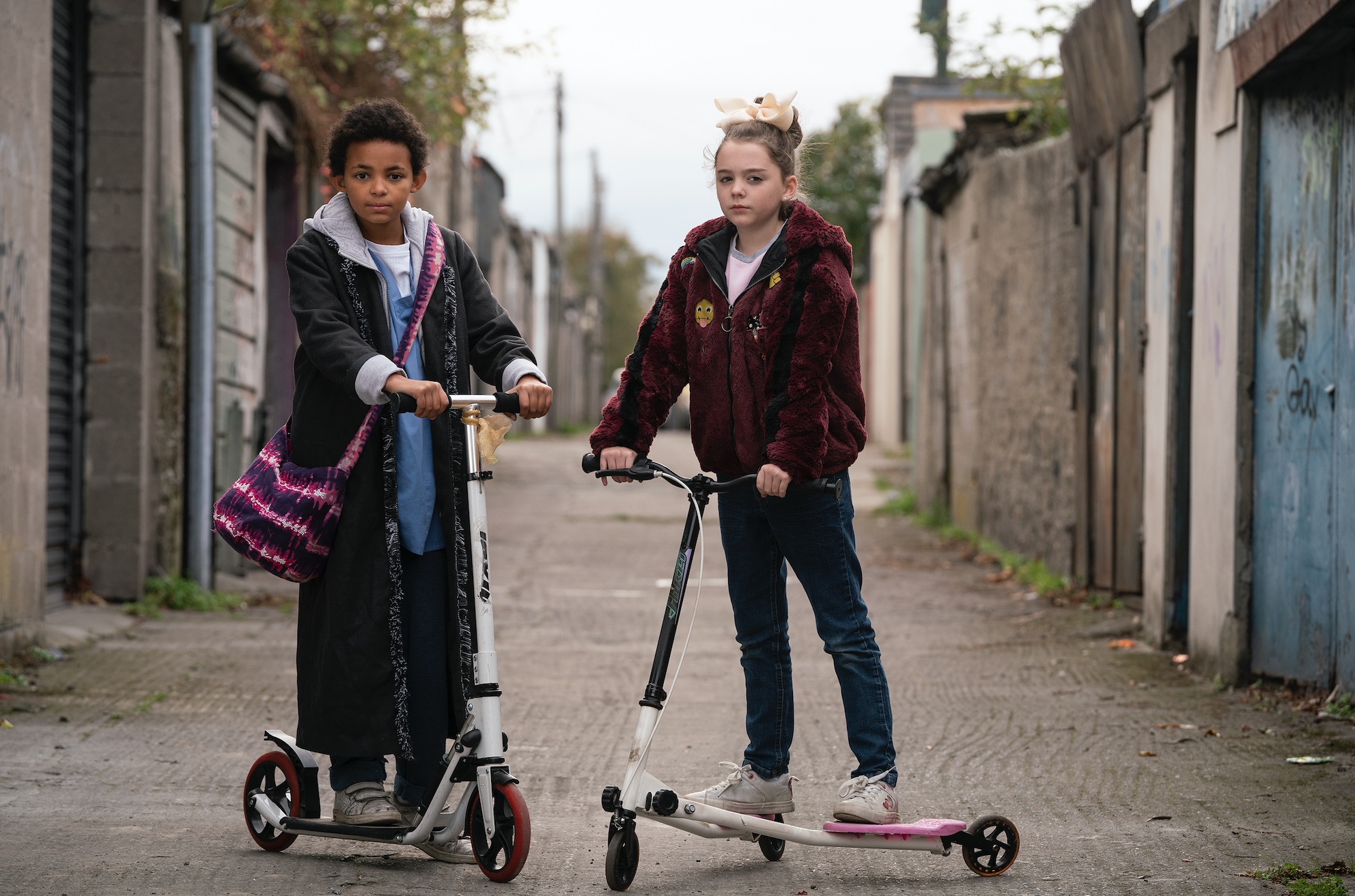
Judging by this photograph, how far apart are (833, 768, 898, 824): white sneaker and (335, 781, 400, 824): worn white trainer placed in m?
1.10

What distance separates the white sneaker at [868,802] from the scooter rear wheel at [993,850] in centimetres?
20

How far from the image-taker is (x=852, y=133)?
108ft

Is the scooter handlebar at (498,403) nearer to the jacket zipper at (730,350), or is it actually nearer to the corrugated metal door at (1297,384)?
the jacket zipper at (730,350)

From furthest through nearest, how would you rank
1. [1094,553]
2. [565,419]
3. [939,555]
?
[565,419], [939,555], [1094,553]


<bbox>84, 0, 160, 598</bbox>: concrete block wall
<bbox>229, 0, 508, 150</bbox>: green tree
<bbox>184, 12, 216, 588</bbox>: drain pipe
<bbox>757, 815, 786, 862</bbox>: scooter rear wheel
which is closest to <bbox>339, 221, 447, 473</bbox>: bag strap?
<bbox>757, 815, 786, 862</bbox>: scooter rear wheel

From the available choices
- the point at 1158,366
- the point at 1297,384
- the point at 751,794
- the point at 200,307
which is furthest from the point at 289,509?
the point at 200,307

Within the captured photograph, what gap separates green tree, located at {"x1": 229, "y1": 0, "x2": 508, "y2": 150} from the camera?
11188 millimetres

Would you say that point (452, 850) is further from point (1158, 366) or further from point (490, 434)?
point (1158, 366)

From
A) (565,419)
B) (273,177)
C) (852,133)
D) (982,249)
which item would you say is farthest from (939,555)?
(565,419)

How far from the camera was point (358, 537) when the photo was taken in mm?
3621

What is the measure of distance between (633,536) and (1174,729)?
7.43 m

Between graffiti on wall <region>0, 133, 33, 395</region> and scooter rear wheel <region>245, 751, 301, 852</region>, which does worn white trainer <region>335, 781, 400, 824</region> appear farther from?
graffiti on wall <region>0, 133, 33, 395</region>

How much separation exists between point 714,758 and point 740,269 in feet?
6.44

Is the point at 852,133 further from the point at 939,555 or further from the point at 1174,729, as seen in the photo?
the point at 1174,729
